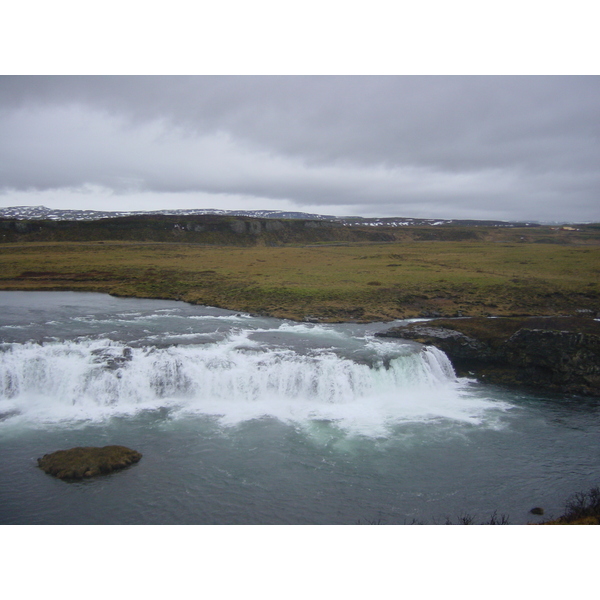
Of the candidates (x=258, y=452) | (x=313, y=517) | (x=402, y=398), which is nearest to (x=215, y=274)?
(x=402, y=398)

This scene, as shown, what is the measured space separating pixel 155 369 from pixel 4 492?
999 cm

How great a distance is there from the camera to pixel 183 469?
17578mm

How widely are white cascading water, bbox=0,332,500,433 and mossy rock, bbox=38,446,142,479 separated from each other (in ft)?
14.3

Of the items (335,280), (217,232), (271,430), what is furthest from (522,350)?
(217,232)

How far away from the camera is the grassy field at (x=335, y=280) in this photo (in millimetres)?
41844

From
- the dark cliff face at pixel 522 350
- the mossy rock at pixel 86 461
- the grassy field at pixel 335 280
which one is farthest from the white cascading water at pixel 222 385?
the grassy field at pixel 335 280

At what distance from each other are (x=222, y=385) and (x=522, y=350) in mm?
19416

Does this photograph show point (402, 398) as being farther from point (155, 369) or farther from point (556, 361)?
point (155, 369)

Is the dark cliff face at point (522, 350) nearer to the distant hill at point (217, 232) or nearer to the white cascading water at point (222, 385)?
the white cascading water at point (222, 385)

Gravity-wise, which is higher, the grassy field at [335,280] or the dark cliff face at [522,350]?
the grassy field at [335,280]

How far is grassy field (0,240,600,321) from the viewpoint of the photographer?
4184cm

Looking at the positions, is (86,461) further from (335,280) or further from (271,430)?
(335,280)

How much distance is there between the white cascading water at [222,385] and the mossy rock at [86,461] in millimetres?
4352

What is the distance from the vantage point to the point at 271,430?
21.2 meters
